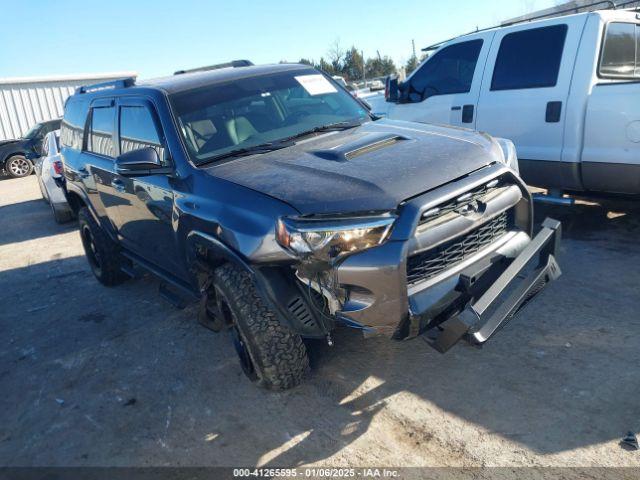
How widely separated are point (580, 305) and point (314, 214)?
2358mm

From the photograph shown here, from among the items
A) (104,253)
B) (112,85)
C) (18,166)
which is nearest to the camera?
(112,85)

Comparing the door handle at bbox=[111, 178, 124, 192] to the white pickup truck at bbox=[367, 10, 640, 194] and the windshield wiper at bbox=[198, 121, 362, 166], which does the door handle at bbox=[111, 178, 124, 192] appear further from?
the white pickup truck at bbox=[367, 10, 640, 194]

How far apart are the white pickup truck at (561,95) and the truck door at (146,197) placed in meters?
3.48

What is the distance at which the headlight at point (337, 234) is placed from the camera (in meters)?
2.54

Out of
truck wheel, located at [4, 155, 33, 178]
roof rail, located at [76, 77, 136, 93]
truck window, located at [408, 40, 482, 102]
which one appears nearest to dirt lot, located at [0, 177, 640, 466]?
roof rail, located at [76, 77, 136, 93]

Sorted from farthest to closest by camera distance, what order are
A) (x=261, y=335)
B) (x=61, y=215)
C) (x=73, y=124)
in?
(x=61, y=215) → (x=73, y=124) → (x=261, y=335)

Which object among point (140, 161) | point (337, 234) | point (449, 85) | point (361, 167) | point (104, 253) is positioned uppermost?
point (449, 85)

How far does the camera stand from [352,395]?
3170 mm

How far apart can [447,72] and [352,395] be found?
430 cm

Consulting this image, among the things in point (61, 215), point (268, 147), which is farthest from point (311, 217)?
point (61, 215)

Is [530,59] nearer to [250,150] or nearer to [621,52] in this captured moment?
[621,52]

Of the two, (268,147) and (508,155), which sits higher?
(268,147)

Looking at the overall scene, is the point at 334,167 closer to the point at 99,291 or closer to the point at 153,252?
the point at 153,252

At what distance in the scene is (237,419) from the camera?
310cm
